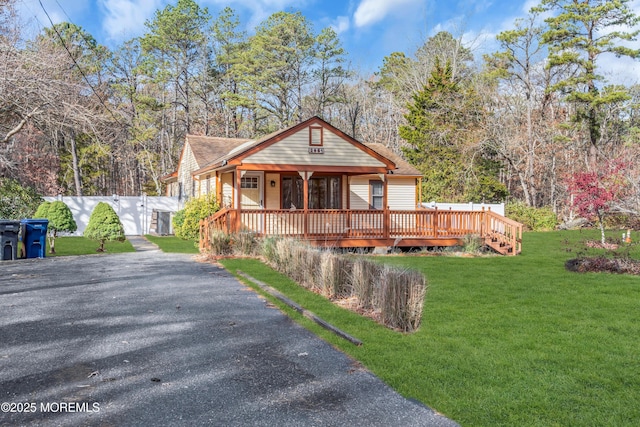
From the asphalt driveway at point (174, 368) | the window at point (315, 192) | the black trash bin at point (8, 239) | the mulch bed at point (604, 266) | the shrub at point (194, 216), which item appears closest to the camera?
the asphalt driveway at point (174, 368)

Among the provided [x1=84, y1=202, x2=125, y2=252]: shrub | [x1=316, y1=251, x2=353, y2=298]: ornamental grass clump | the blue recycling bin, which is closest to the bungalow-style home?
[x1=84, y1=202, x2=125, y2=252]: shrub

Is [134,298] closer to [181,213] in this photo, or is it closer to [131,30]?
[181,213]

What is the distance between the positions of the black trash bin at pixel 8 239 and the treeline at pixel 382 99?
1614 centimetres

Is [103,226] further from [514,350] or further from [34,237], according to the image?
[514,350]

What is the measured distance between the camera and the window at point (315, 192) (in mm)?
20062

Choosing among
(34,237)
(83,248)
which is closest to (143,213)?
(83,248)

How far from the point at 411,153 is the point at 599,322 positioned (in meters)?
27.8

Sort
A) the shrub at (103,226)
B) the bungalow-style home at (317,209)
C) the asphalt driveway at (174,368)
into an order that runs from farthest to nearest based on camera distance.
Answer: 1. the bungalow-style home at (317,209)
2. the shrub at (103,226)
3. the asphalt driveway at (174,368)

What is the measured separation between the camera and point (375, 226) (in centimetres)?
1638

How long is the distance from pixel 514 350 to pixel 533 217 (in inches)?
963

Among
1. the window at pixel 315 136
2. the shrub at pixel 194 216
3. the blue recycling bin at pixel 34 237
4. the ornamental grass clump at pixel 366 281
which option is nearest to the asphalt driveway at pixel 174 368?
the ornamental grass clump at pixel 366 281

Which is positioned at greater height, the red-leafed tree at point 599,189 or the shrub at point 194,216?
the red-leafed tree at point 599,189

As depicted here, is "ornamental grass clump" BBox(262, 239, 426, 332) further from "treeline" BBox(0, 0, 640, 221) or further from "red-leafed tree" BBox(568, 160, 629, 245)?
"treeline" BBox(0, 0, 640, 221)

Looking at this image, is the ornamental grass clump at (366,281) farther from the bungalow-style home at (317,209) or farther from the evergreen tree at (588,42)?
the evergreen tree at (588,42)
